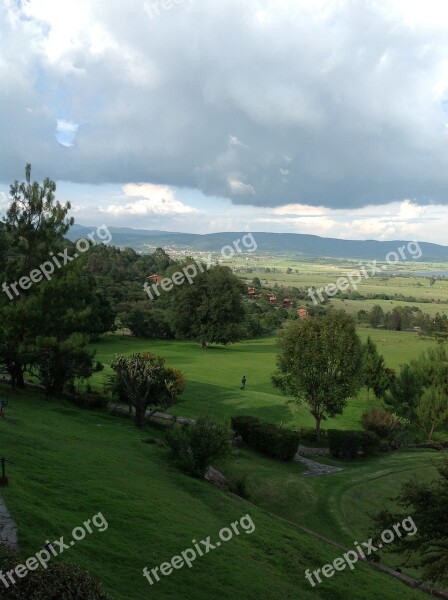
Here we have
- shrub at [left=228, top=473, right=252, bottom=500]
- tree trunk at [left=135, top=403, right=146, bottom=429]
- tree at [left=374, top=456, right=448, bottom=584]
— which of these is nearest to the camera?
tree at [left=374, top=456, right=448, bottom=584]

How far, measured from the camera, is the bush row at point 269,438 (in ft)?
88.2

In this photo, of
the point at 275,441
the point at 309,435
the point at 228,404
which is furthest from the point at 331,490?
the point at 228,404

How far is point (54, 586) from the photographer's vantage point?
6.66 meters

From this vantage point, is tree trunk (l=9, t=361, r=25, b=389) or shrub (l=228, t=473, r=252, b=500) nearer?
shrub (l=228, t=473, r=252, b=500)

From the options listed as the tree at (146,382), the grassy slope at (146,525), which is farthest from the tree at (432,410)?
the grassy slope at (146,525)

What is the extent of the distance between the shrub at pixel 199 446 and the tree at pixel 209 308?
176 feet

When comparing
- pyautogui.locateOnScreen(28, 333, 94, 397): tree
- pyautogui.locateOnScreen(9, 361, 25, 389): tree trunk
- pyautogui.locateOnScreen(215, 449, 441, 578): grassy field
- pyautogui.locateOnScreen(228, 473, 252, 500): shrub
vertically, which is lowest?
pyautogui.locateOnScreen(215, 449, 441, 578): grassy field

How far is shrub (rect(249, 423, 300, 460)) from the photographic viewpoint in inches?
1057

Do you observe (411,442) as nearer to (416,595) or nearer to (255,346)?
(416,595)

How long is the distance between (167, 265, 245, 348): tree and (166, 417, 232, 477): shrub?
176 feet

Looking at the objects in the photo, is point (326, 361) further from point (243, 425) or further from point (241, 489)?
point (241, 489)

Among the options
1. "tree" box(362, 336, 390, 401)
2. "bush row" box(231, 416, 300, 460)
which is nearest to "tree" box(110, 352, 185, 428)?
"bush row" box(231, 416, 300, 460)

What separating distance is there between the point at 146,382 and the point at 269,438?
7418 millimetres

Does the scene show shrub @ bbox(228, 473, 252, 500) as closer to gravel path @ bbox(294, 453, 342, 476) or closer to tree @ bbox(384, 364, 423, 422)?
gravel path @ bbox(294, 453, 342, 476)
